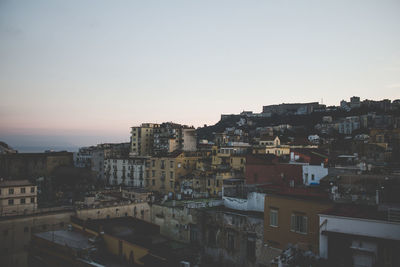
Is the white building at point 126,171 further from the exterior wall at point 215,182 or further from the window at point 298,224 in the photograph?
the window at point 298,224

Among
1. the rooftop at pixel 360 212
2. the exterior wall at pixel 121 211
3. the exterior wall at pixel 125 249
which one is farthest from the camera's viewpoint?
the exterior wall at pixel 121 211

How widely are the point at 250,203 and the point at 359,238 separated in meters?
10.9

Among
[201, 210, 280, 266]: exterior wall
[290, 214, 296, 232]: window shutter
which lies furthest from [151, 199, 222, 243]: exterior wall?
[290, 214, 296, 232]: window shutter

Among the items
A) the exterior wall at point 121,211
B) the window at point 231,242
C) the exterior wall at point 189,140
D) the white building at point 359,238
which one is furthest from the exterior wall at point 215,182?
the white building at point 359,238

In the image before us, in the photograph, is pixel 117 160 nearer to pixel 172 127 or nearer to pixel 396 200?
pixel 172 127

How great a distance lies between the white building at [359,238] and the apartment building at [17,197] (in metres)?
31.7

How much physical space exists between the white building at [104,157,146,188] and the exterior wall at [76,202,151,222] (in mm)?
26945

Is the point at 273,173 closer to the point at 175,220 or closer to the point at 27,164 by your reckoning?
the point at 175,220

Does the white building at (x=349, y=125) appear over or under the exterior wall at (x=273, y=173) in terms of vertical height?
over

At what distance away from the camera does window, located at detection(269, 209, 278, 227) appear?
612 inches

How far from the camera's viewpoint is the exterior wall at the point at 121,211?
2850 centimetres

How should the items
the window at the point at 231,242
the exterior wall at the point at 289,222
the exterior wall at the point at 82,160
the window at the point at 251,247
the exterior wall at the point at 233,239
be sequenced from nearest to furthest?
the exterior wall at the point at 289,222
the exterior wall at the point at 233,239
the window at the point at 251,247
the window at the point at 231,242
the exterior wall at the point at 82,160

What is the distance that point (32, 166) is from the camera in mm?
69438

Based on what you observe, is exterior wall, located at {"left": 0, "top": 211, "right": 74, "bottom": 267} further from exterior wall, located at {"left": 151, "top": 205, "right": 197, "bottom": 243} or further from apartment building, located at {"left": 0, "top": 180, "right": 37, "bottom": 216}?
apartment building, located at {"left": 0, "top": 180, "right": 37, "bottom": 216}
